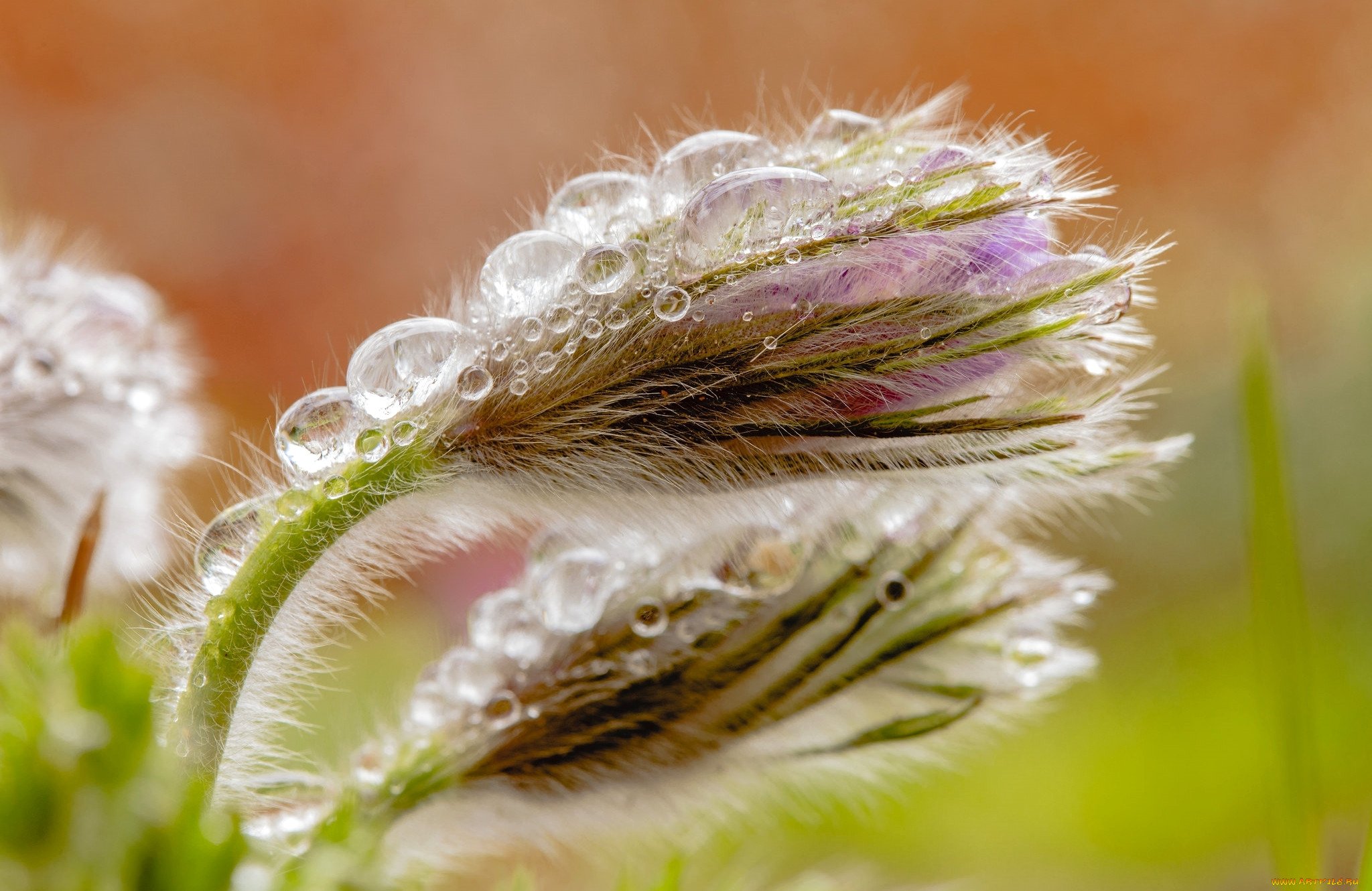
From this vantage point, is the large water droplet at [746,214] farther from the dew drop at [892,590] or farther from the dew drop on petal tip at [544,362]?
the dew drop at [892,590]

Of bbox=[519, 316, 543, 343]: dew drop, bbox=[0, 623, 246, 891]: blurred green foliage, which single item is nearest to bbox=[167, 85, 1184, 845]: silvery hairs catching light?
bbox=[519, 316, 543, 343]: dew drop

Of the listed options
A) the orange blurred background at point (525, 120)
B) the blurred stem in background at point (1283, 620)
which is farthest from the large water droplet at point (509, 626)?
the orange blurred background at point (525, 120)

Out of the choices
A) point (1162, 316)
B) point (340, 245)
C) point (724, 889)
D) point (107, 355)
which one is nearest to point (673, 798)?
point (724, 889)

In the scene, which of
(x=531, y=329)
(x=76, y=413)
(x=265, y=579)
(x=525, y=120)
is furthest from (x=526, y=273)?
(x=525, y=120)

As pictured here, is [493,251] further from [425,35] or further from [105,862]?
[425,35]

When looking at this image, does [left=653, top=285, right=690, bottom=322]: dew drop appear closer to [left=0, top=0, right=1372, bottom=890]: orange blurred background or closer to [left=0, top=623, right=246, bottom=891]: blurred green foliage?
[left=0, top=623, right=246, bottom=891]: blurred green foliage

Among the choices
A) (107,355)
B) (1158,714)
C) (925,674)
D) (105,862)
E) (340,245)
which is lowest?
(105,862)

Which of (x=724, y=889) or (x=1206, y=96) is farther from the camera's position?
(x=1206, y=96)
